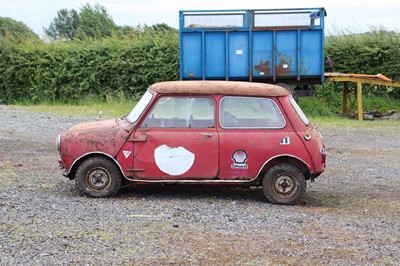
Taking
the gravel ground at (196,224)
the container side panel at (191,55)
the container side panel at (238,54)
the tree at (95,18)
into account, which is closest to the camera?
the gravel ground at (196,224)

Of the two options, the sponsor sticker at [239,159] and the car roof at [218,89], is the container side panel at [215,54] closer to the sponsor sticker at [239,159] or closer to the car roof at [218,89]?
the car roof at [218,89]

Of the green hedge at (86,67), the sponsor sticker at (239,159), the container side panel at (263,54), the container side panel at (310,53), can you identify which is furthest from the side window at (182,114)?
the green hedge at (86,67)

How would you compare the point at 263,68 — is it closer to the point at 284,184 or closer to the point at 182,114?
the point at 182,114

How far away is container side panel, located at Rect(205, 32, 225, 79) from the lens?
1994 centimetres

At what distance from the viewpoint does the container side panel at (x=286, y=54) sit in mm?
19781

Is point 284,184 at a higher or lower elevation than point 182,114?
lower

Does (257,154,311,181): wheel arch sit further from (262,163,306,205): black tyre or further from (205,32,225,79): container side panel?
(205,32,225,79): container side panel

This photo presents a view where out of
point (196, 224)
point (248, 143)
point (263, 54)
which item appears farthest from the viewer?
point (263, 54)

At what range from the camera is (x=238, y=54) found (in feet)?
65.6

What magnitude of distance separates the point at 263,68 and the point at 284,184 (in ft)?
39.3

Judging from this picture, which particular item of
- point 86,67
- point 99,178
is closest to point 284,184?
point 99,178

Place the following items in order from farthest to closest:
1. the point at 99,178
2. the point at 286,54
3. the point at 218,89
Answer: the point at 286,54, the point at 218,89, the point at 99,178

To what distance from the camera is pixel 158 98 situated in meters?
8.58

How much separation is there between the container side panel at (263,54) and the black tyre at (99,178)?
479 inches
